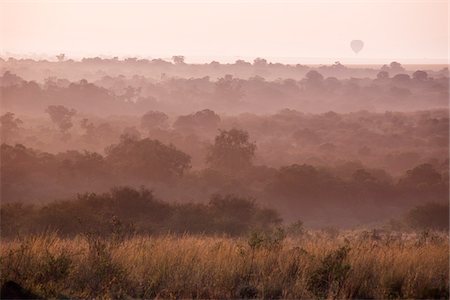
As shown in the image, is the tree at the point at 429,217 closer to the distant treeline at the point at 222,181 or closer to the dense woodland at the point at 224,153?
the dense woodland at the point at 224,153

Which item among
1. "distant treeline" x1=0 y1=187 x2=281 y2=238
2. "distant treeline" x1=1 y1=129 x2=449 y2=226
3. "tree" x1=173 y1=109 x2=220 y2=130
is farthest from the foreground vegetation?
"tree" x1=173 y1=109 x2=220 y2=130

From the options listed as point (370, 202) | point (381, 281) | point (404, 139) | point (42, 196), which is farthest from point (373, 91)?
point (381, 281)

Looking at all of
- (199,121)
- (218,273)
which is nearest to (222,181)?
(199,121)

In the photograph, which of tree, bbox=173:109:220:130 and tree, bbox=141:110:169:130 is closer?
tree, bbox=173:109:220:130

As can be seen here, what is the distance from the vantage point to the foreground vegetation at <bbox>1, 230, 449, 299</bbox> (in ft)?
30.3

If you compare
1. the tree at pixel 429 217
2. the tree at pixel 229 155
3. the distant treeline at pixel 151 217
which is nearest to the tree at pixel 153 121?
the tree at pixel 229 155

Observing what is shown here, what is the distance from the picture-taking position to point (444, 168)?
4350 centimetres

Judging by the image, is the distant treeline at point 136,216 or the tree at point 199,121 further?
the tree at point 199,121

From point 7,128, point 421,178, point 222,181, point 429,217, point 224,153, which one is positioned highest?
point 7,128

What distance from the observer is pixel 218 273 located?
9875mm

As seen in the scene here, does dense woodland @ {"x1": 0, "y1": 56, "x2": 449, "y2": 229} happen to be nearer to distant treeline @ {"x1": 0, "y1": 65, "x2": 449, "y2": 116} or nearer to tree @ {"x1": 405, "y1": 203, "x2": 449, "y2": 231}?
distant treeline @ {"x1": 0, "y1": 65, "x2": 449, "y2": 116}

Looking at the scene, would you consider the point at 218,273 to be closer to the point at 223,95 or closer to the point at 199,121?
the point at 199,121

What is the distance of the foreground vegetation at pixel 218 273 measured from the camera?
364 inches

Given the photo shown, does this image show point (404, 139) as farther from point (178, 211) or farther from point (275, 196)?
point (178, 211)
